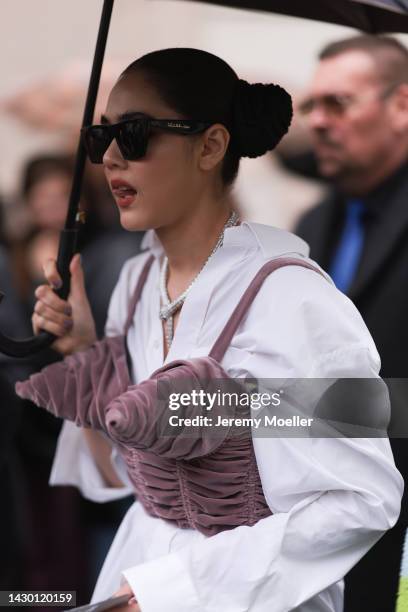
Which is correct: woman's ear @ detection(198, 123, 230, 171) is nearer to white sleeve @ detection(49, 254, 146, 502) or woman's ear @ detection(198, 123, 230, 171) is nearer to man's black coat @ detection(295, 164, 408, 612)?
white sleeve @ detection(49, 254, 146, 502)

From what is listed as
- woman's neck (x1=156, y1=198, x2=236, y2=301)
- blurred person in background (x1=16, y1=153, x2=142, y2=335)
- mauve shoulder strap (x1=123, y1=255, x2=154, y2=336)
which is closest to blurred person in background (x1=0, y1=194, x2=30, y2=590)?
blurred person in background (x1=16, y1=153, x2=142, y2=335)

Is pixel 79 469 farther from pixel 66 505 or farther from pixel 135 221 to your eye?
pixel 66 505

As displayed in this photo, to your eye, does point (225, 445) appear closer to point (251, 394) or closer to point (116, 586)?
point (251, 394)

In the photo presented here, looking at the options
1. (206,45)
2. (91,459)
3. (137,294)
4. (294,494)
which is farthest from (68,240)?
(206,45)

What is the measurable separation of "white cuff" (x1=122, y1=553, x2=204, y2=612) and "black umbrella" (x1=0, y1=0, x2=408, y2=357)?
643 mm

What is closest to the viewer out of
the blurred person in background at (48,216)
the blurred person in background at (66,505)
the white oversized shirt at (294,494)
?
the white oversized shirt at (294,494)

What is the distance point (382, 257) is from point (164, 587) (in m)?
1.72

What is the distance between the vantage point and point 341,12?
2.61 metres

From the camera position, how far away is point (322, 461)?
2.02 meters

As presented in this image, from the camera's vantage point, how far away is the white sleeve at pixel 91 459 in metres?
2.62

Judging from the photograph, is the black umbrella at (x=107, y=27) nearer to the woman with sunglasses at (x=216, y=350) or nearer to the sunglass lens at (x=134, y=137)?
the woman with sunglasses at (x=216, y=350)

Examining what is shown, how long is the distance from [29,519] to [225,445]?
2.70 m

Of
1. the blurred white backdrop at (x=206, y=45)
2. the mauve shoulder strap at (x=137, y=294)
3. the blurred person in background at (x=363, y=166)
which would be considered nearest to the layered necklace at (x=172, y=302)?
the mauve shoulder strap at (x=137, y=294)

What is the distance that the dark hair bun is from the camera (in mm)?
2217
